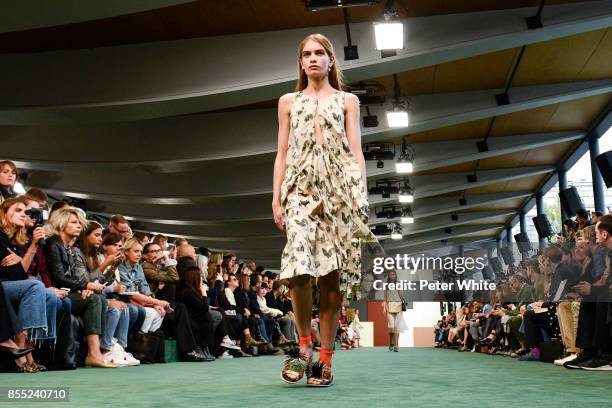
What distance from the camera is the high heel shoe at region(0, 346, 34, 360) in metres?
4.41

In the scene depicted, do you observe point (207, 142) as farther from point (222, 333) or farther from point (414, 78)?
point (222, 333)

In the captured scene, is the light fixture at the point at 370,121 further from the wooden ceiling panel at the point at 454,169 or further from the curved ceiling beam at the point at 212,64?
the wooden ceiling panel at the point at 454,169

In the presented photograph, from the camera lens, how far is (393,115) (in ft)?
33.6

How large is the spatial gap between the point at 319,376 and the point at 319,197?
0.76 meters

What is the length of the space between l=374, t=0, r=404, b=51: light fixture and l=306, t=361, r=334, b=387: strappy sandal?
16.7 ft

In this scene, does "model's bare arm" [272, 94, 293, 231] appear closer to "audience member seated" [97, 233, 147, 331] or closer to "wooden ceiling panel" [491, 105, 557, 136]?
"audience member seated" [97, 233, 147, 331]

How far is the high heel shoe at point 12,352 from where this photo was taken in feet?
14.5

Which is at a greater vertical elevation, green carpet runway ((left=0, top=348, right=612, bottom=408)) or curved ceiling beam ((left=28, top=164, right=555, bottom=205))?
curved ceiling beam ((left=28, top=164, right=555, bottom=205))

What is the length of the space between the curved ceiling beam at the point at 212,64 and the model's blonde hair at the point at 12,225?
4.41 metres

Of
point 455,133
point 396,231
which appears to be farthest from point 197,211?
point 455,133

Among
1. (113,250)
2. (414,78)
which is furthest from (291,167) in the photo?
(414,78)

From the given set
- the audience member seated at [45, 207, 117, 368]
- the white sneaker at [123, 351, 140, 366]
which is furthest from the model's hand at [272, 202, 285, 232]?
the white sneaker at [123, 351, 140, 366]

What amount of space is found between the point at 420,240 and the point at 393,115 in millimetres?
18753

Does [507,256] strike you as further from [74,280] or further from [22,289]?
[22,289]
